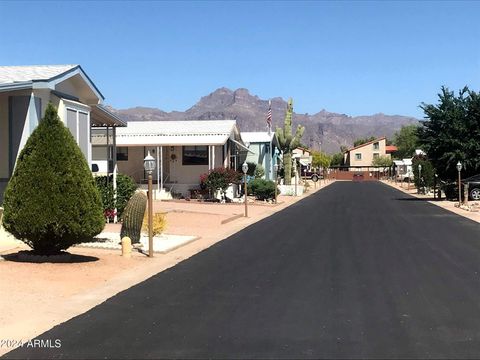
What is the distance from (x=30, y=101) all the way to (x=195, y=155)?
72.0 feet

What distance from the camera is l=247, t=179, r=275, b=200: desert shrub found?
3750cm

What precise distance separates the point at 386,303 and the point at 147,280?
399 cm

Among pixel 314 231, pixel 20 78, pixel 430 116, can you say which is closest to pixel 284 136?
pixel 430 116

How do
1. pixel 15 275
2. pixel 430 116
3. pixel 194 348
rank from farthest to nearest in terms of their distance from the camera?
1. pixel 430 116
2. pixel 15 275
3. pixel 194 348

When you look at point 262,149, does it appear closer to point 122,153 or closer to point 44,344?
point 122,153

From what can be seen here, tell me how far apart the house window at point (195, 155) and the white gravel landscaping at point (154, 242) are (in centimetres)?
1926

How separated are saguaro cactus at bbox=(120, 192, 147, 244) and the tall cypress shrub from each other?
3.01 metres

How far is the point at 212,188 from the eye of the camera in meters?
33.9

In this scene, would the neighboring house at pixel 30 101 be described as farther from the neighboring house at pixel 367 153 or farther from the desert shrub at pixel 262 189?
the neighboring house at pixel 367 153

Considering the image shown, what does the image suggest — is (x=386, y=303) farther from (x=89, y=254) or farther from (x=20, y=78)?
(x=20, y=78)

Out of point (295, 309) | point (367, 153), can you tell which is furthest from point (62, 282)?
point (367, 153)

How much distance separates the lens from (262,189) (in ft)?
123

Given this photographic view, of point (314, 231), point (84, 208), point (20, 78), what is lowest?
point (314, 231)

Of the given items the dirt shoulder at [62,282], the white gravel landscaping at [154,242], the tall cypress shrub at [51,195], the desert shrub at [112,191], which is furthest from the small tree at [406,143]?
the tall cypress shrub at [51,195]
